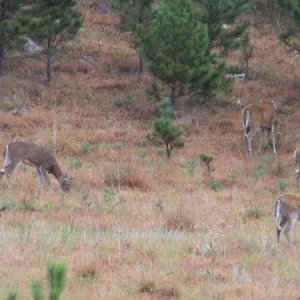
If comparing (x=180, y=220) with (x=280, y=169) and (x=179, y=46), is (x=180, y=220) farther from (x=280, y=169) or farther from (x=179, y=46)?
(x=179, y=46)

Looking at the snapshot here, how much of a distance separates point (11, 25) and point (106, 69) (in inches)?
284

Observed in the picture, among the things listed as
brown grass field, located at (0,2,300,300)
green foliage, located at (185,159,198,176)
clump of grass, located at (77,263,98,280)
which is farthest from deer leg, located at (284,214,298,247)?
green foliage, located at (185,159,198,176)

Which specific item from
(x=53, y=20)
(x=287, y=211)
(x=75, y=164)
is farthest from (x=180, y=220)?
(x=53, y=20)

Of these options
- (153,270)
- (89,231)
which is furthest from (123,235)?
(153,270)

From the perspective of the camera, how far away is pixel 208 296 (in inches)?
291

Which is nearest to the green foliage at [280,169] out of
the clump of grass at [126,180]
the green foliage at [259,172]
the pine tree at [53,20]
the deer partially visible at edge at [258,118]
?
A: the green foliage at [259,172]

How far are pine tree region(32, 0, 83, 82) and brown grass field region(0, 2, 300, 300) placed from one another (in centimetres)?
196

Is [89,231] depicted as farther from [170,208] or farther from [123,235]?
[170,208]

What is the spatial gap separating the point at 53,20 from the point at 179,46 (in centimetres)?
513

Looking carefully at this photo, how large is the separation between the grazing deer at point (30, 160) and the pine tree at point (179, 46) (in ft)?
28.5

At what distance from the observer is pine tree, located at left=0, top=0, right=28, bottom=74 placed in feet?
80.5

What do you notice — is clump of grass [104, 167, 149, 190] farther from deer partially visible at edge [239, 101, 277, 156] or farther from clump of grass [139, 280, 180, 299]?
clump of grass [139, 280, 180, 299]

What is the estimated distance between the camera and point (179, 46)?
24203 mm

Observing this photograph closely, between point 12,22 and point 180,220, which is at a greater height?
point 180,220
